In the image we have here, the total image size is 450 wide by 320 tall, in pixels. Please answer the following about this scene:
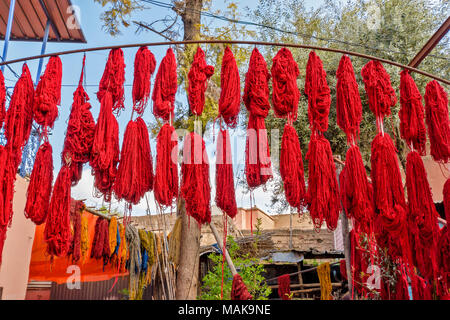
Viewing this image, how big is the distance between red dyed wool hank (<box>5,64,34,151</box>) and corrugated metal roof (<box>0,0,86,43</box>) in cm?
290

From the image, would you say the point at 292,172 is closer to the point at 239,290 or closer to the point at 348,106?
the point at 348,106

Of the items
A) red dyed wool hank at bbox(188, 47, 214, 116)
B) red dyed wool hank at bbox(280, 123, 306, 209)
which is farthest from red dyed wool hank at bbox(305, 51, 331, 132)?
red dyed wool hank at bbox(188, 47, 214, 116)

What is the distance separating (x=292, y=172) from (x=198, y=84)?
2.57ft

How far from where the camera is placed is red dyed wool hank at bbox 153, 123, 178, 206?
1.93 m

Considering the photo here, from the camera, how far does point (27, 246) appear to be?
414 centimetres

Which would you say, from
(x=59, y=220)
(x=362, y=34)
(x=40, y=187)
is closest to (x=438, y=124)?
(x=59, y=220)

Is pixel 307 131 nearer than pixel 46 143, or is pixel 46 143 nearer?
pixel 46 143

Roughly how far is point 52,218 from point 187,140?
88 cm

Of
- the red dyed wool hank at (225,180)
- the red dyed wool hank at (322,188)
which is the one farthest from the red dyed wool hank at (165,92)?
the red dyed wool hank at (322,188)

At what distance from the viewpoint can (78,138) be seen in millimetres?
2037
